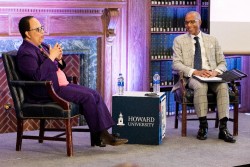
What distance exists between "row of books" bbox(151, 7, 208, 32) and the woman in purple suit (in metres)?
2.06

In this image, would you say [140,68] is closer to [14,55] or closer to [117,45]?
[117,45]

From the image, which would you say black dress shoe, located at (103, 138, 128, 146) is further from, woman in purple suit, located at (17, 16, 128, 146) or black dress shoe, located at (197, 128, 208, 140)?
black dress shoe, located at (197, 128, 208, 140)

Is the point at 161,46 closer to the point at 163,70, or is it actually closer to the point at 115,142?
the point at 163,70

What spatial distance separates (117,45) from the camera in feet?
21.0

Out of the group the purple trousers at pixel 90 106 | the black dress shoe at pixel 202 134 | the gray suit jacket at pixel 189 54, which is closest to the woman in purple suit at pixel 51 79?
the purple trousers at pixel 90 106

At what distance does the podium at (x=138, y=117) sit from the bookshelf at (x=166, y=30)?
1.54 m

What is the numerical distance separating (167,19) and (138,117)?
6.31ft

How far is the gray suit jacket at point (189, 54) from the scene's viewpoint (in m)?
5.81

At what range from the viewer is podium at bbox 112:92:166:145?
521 cm

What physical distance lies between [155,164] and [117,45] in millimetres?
2240

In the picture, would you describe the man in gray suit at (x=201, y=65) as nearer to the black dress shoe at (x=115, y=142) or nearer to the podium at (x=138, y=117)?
the podium at (x=138, y=117)

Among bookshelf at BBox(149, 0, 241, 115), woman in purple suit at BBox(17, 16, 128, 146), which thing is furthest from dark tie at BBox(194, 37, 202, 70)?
woman in purple suit at BBox(17, 16, 128, 146)

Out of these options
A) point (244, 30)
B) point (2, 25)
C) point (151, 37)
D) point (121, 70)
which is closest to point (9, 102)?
point (2, 25)

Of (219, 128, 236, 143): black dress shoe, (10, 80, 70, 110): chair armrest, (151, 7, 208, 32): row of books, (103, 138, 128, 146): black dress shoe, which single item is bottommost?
(219, 128, 236, 143): black dress shoe
